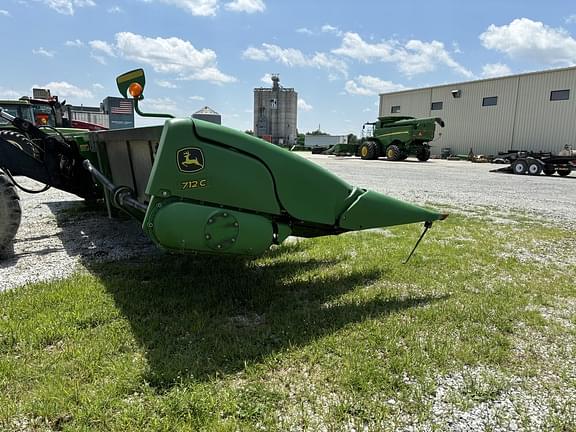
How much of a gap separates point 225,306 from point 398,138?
22707mm

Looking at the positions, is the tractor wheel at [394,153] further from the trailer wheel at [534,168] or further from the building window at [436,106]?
the building window at [436,106]

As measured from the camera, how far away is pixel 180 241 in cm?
253

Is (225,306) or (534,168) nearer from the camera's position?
(225,306)

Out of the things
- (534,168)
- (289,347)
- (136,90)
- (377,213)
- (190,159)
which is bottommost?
(289,347)

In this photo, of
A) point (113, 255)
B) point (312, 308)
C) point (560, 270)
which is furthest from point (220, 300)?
point (560, 270)

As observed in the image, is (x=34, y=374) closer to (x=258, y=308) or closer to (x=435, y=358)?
(x=258, y=308)

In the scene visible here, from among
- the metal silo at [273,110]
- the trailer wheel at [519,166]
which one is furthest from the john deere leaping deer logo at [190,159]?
the metal silo at [273,110]

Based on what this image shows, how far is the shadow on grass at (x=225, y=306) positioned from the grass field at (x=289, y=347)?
0.04 feet

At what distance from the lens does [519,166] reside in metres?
17.8

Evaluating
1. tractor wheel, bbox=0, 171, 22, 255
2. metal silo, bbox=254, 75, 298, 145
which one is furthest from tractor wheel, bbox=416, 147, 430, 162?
metal silo, bbox=254, 75, 298, 145

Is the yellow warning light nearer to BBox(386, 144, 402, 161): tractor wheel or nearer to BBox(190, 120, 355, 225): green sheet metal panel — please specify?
BBox(190, 120, 355, 225): green sheet metal panel

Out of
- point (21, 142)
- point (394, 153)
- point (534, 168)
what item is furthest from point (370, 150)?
point (21, 142)

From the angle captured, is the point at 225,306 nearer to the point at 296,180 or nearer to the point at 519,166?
the point at 296,180

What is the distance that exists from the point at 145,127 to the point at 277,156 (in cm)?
106
